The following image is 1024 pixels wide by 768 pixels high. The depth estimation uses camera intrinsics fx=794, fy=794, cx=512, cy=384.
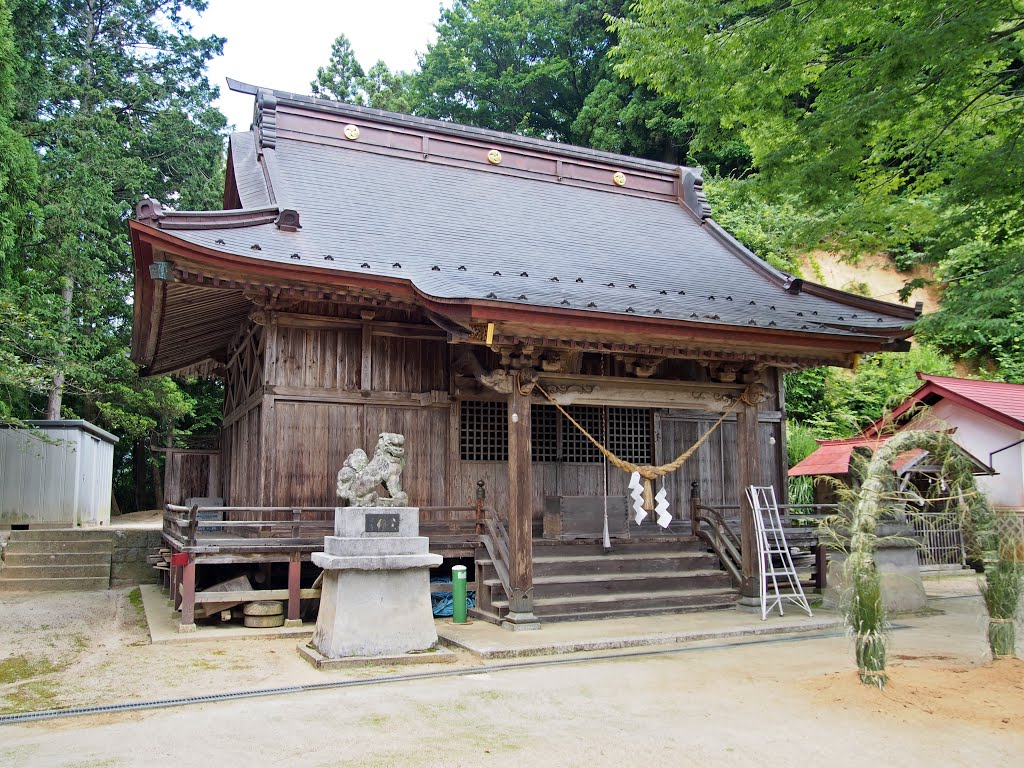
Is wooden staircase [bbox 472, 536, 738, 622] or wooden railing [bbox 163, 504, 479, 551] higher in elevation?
wooden railing [bbox 163, 504, 479, 551]

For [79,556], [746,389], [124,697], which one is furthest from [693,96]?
[79,556]

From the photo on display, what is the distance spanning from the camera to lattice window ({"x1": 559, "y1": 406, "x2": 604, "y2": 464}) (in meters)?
12.2

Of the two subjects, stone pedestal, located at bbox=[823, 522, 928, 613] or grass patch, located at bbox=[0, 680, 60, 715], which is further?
stone pedestal, located at bbox=[823, 522, 928, 613]

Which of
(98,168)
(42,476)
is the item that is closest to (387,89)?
(98,168)

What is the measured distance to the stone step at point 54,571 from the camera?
1398cm

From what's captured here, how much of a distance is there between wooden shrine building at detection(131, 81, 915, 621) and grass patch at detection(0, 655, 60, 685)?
5.98 feet

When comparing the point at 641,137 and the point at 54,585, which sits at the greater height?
the point at 641,137

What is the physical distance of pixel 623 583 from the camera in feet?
33.8

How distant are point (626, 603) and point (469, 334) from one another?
155 inches

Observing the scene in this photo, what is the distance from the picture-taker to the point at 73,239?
20.4 meters

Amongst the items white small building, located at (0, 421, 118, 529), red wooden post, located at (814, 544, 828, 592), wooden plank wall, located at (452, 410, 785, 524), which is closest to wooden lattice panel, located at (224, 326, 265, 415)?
wooden plank wall, located at (452, 410, 785, 524)

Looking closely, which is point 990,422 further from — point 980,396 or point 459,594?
point 459,594

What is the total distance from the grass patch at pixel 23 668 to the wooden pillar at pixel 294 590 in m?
2.55

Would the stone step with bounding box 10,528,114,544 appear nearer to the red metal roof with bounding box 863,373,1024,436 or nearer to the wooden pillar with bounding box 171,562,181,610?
the wooden pillar with bounding box 171,562,181,610
